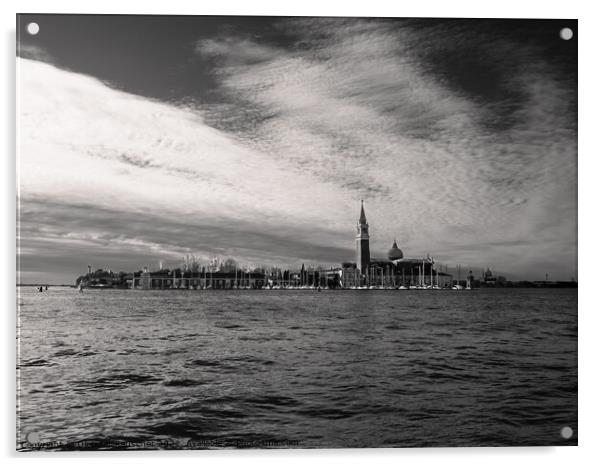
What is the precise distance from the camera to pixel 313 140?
188 inches

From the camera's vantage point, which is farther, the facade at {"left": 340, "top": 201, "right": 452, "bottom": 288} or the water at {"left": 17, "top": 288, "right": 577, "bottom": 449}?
the facade at {"left": 340, "top": 201, "right": 452, "bottom": 288}

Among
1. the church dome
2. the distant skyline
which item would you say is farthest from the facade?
the distant skyline

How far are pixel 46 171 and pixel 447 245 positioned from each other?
3649 millimetres

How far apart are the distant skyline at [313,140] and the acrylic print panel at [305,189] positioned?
2 cm

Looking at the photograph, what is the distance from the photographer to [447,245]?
16.0 feet

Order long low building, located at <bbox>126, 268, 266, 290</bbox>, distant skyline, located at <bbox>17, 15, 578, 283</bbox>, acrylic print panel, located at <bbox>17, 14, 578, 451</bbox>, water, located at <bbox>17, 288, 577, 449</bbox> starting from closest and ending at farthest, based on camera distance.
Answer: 1. water, located at <bbox>17, 288, 577, 449</bbox>
2. acrylic print panel, located at <bbox>17, 14, 578, 451</bbox>
3. distant skyline, located at <bbox>17, 15, 578, 283</bbox>
4. long low building, located at <bbox>126, 268, 266, 290</bbox>

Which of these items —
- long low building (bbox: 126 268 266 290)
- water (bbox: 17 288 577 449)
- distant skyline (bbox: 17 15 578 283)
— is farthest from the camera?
long low building (bbox: 126 268 266 290)

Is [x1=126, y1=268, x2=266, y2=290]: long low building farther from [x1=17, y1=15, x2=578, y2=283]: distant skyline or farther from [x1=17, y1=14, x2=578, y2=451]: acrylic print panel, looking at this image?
[x1=17, y1=15, x2=578, y2=283]: distant skyline

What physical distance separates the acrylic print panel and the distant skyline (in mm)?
18

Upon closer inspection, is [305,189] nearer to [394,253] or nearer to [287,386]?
[394,253]

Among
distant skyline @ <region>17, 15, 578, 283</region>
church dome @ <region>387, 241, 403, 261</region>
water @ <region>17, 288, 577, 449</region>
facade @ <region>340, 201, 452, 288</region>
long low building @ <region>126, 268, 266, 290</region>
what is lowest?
water @ <region>17, 288, 577, 449</region>

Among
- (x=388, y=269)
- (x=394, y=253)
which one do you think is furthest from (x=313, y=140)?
(x=388, y=269)

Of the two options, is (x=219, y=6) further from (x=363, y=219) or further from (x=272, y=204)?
(x=363, y=219)

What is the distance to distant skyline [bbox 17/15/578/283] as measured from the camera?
15.0 feet
